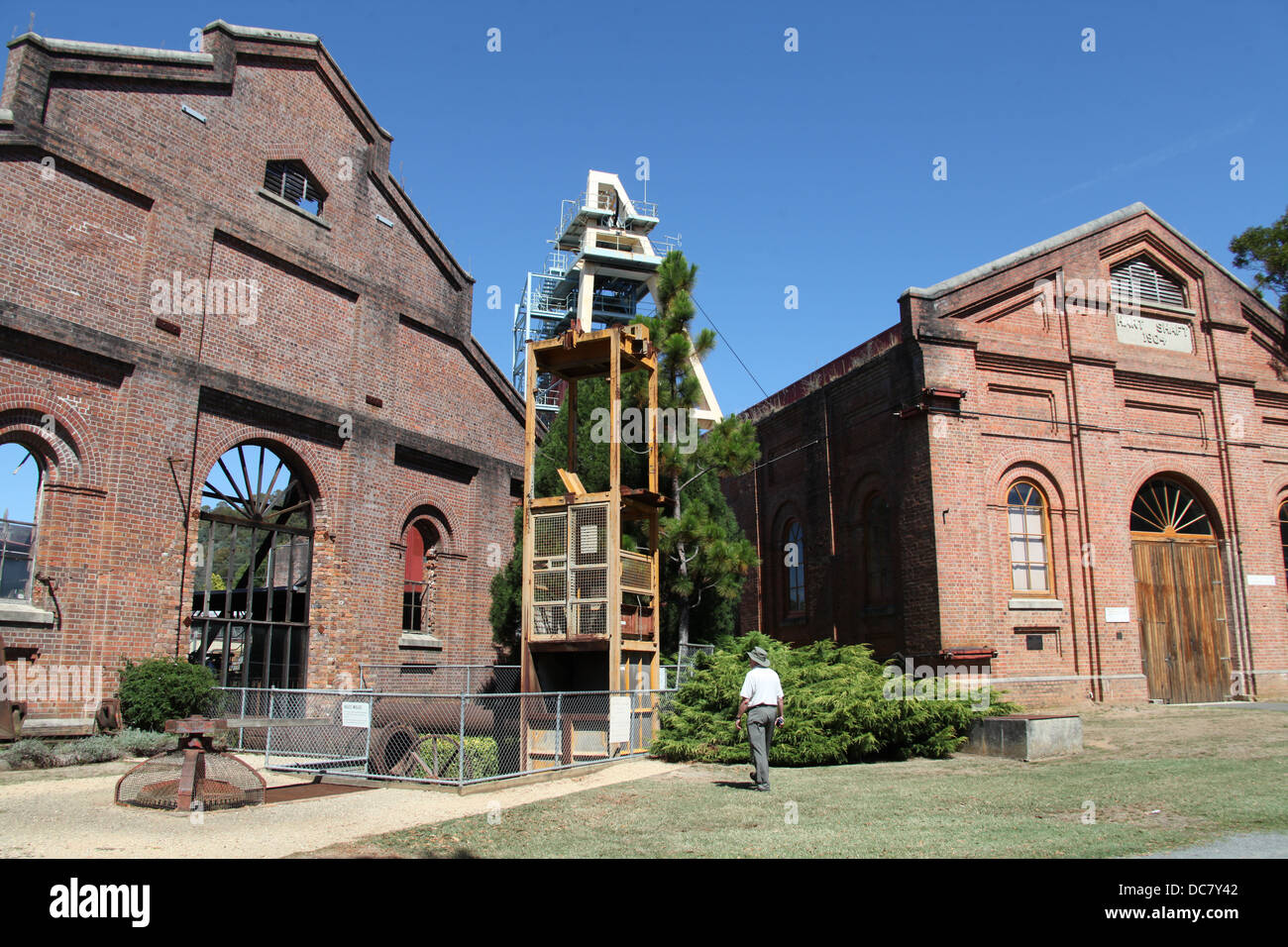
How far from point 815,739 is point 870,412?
31.9ft

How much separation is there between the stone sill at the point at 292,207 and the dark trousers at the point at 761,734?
47.4 ft

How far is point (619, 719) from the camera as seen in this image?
43.3 ft

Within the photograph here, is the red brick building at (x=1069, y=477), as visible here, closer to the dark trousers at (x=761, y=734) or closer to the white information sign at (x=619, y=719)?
the white information sign at (x=619, y=719)

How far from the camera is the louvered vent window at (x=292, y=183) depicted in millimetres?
19078

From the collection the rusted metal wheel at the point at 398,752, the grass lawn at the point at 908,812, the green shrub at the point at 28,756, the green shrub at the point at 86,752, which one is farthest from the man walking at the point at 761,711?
the green shrub at the point at 28,756

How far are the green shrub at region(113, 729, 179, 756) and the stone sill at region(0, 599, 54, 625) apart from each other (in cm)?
203

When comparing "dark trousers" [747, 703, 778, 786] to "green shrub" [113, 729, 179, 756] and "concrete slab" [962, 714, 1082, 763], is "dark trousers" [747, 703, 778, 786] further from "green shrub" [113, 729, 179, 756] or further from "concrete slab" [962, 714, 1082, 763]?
"green shrub" [113, 729, 179, 756]

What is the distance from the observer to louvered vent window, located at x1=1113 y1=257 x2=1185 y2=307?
2061cm

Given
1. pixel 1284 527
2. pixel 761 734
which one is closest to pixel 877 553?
pixel 1284 527

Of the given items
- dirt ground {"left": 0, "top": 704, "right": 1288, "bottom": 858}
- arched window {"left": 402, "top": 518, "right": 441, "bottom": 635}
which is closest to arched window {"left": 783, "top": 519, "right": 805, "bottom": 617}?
arched window {"left": 402, "top": 518, "right": 441, "bottom": 635}

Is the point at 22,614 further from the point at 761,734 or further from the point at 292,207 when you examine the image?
the point at 761,734

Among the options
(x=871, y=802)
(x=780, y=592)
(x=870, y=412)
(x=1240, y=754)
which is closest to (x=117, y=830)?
(x=871, y=802)
